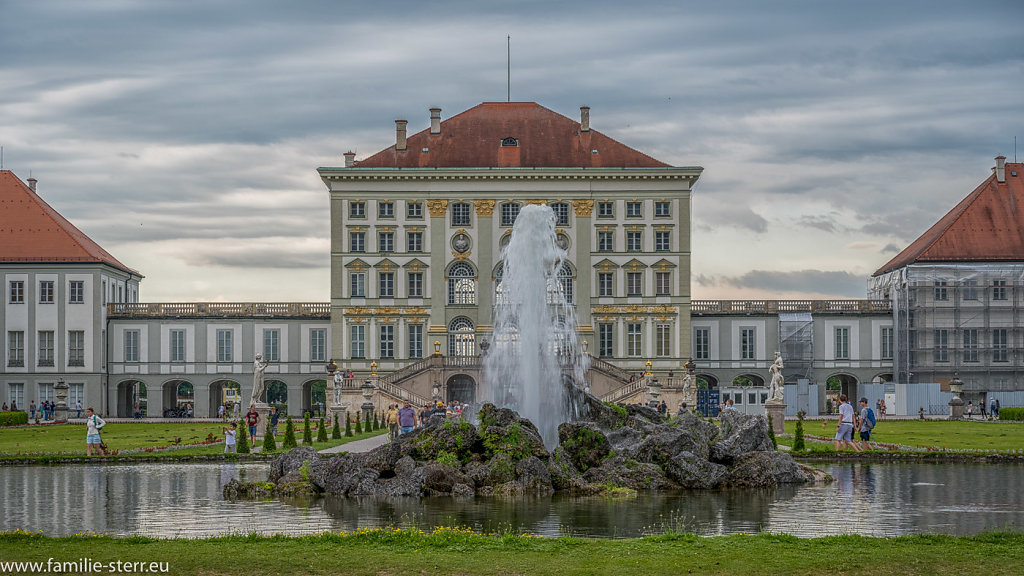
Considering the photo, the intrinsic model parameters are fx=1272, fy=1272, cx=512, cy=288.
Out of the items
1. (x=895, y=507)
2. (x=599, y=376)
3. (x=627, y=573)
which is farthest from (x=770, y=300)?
(x=627, y=573)

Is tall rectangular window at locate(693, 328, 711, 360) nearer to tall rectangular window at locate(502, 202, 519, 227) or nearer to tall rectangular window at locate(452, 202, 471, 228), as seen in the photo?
tall rectangular window at locate(502, 202, 519, 227)

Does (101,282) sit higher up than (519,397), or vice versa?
(101,282)

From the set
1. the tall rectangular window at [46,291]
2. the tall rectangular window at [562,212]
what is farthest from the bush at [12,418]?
the tall rectangular window at [562,212]

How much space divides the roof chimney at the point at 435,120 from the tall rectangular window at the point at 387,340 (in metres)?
12.3

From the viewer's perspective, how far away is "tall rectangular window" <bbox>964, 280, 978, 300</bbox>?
7294 cm

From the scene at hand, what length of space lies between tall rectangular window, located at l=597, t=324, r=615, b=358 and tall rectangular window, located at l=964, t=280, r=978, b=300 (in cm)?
2030

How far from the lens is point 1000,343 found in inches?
2879

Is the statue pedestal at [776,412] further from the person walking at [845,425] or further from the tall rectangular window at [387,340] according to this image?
the tall rectangular window at [387,340]

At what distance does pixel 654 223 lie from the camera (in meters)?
75.1

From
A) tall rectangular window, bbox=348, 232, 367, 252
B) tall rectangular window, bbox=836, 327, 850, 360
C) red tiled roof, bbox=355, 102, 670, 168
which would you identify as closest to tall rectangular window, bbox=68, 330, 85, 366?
tall rectangular window, bbox=348, 232, 367, 252

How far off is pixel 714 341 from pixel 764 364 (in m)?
3.28

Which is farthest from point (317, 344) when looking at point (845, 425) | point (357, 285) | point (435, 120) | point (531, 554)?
point (531, 554)

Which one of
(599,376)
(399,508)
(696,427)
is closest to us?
(399,508)

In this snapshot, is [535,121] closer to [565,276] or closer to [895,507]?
[565,276]
